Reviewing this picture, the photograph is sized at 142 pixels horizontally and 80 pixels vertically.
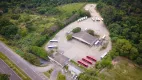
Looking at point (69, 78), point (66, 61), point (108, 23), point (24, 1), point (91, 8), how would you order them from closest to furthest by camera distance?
point (69, 78), point (66, 61), point (108, 23), point (91, 8), point (24, 1)

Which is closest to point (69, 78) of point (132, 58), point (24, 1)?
point (132, 58)

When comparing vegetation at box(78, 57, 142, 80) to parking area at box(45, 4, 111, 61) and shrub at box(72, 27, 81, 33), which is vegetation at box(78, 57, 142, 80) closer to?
parking area at box(45, 4, 111, 61)

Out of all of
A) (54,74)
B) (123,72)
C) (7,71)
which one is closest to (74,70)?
(54,74)

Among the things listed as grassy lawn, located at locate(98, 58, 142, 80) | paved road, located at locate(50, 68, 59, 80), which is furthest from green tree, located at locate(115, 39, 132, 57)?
paved road, located at locate(50, 68, 59, 80)

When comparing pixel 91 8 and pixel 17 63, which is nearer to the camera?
pixel 17 63

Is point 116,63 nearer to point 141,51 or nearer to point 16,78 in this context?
point 141,51

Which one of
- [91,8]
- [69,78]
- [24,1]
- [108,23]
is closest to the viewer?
[69,78]

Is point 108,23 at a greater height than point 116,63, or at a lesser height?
greater
